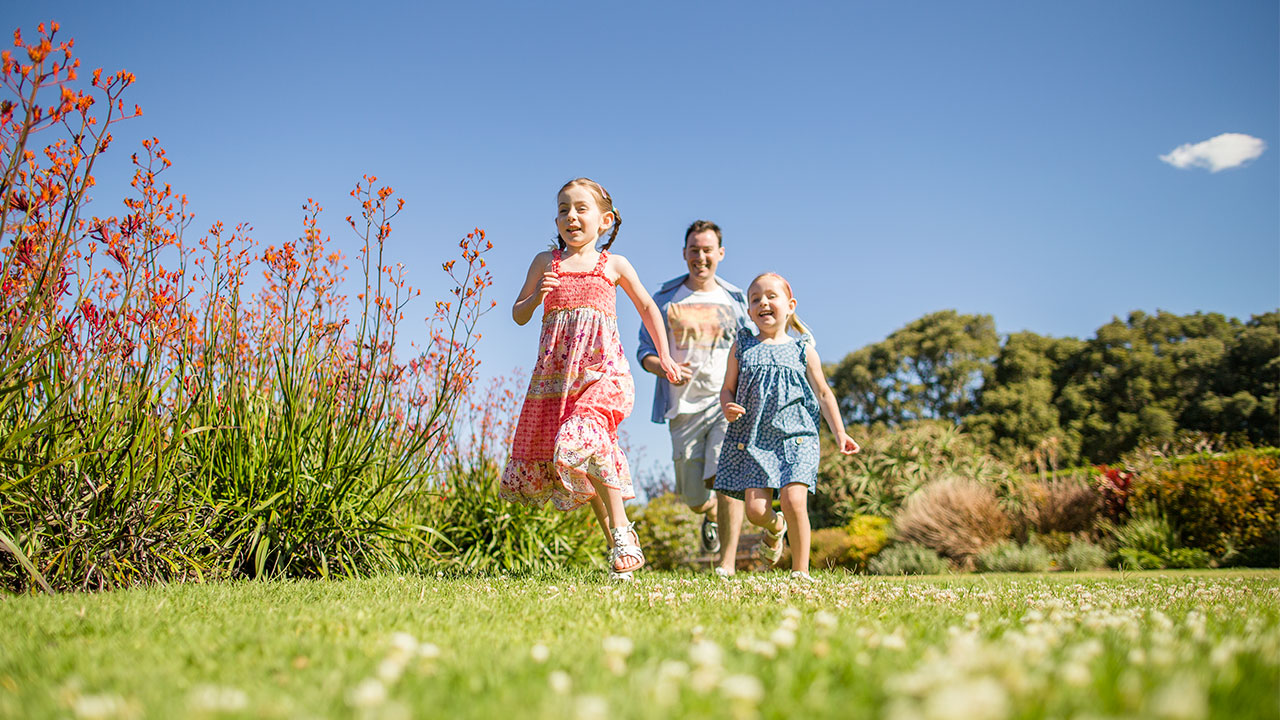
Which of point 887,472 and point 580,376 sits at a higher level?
point 580,376

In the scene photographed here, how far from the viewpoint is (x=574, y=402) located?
461 centimetres

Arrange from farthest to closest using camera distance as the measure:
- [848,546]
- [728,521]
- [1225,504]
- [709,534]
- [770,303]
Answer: [848,546] < [1225,504] < [709,534] < [728,521] < [770,303]

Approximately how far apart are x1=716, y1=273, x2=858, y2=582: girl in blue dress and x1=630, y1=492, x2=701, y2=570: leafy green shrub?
4.68 metres

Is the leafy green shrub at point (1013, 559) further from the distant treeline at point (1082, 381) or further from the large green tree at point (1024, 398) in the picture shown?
the large green tree at point (1024, 398)

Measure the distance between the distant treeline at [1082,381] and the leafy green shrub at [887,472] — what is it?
1275 cm

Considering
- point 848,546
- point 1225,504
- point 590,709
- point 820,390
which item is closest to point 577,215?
point 820,390

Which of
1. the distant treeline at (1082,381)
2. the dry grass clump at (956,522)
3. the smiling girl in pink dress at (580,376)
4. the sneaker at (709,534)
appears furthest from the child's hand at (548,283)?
the distant treeline at (1082,381)

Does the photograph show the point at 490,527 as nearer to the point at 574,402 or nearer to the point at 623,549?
the point at 574,402

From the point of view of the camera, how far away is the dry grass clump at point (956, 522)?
998 centimetres

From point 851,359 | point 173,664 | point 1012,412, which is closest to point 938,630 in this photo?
point 173,664

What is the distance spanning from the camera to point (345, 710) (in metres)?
1.29

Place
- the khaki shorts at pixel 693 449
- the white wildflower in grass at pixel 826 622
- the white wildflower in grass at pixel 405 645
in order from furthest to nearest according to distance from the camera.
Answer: the khaki shorts at pixel 693 449
the white wildflower in grass at pixel 826 622
the white wildflower in grass at pixel 405 645

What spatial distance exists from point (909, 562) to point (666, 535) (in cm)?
298

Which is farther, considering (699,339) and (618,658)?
(699,339)
